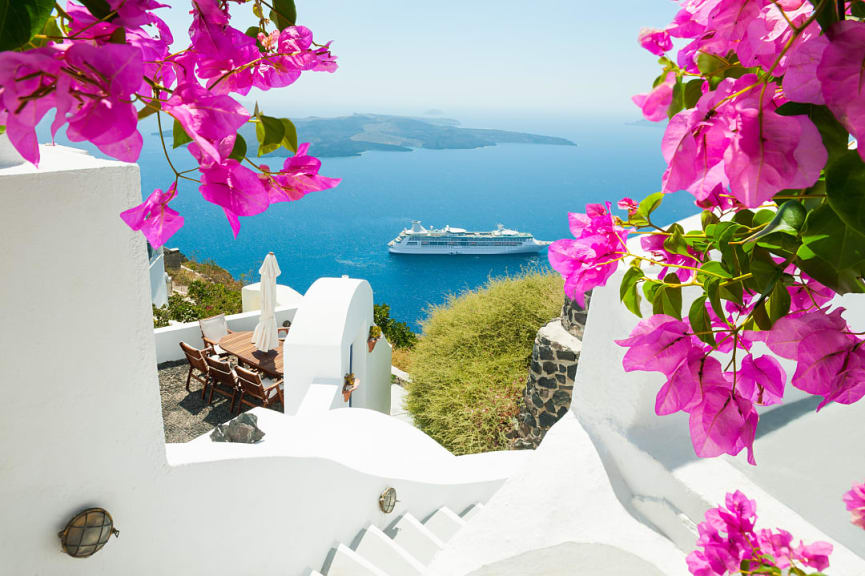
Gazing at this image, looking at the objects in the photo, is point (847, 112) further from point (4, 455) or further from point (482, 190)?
point (482, 190)

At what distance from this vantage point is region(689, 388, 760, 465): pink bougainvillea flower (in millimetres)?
658

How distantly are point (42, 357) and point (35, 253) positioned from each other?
Answer: 1.13ft

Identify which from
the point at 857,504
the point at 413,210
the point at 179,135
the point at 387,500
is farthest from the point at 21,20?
the point at 413,210

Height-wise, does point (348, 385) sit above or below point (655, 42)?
below

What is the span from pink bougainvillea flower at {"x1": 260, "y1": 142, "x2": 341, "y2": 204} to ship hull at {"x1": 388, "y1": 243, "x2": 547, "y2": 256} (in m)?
42.7

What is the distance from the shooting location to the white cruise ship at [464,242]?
42.8m

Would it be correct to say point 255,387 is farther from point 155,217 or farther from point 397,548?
point 155,217

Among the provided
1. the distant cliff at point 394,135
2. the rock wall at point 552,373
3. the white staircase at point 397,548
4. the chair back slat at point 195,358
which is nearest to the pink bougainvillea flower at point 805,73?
the white staircase at point 397,548

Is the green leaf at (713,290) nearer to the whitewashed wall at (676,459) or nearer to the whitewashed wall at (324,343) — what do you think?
the whitewashed wall at (676,459)

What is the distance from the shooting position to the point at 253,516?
8.33 ft

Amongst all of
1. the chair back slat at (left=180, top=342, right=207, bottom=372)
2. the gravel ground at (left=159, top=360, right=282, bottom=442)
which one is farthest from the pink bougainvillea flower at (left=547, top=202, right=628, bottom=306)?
the chair back slat at (left=180, top=342, right=207, bottom=372)

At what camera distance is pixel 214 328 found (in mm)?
8273

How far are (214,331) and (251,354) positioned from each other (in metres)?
1.01

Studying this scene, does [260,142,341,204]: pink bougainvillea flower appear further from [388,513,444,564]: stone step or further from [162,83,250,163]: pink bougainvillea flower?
[388,513,444,564]: stone step
